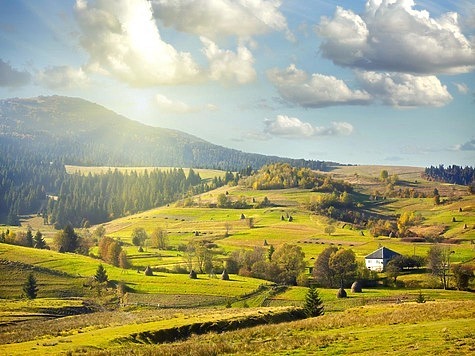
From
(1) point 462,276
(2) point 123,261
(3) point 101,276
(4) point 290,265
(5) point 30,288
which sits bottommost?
(5) point 30,288

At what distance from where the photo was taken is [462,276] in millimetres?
105188

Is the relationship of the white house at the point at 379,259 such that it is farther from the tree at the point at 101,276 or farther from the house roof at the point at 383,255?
the tree at the point at 101,276

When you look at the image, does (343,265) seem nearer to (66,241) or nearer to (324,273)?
(324,273)

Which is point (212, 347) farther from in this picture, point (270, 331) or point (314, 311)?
point (314, 311)

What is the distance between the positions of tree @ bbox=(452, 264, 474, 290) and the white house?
67.4 ft

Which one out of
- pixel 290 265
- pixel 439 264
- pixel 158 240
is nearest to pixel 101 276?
pixel 290 265

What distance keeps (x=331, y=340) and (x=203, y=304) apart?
61.9 meters

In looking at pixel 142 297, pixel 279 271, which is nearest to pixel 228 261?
pixel 279 271

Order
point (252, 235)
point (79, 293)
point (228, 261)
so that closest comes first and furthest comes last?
1. point (79, 293)
2. point (228, 261)
3. point (252, 235)

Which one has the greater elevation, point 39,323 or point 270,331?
point 270,331

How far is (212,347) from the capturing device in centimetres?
3316

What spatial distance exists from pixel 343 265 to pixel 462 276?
24.0 metres

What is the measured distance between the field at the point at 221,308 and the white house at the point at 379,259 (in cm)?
821

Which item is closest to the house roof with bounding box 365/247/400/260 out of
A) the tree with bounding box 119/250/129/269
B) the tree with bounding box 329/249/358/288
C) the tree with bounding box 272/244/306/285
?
the tree with bounding box 329/249/358/288
